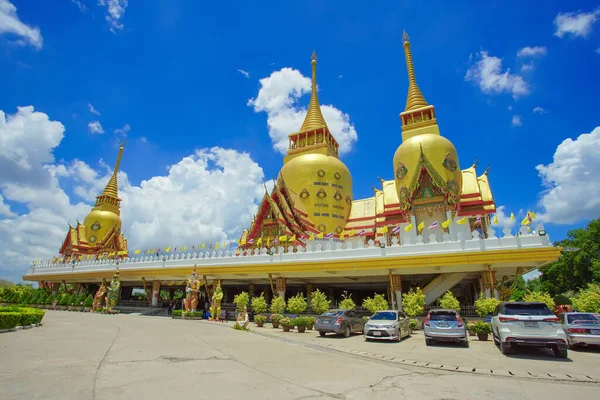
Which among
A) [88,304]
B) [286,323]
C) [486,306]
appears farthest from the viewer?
[88,304]

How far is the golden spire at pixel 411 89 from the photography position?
33625mm

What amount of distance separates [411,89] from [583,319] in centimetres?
2789

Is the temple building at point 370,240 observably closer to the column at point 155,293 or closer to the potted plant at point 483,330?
the column at point 155,293

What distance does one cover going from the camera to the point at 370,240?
25.2 m

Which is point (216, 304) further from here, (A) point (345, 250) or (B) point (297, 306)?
(A) point (345, 250)

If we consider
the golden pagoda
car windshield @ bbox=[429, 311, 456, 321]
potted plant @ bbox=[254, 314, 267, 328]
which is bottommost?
potted plant @ bbox=[254, 314, 267, 328]

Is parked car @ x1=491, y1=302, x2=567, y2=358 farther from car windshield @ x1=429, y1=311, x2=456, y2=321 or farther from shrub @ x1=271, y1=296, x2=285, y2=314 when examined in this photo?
shrub @ x1=271, y1=296, x2=285, y2=314

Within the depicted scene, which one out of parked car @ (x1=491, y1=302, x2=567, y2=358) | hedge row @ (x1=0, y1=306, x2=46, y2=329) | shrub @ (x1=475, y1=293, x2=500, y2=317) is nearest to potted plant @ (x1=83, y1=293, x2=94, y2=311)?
hedge row @ (x1=0, y1=306, x2=46, y2=329)

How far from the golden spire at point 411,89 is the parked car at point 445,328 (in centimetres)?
2492

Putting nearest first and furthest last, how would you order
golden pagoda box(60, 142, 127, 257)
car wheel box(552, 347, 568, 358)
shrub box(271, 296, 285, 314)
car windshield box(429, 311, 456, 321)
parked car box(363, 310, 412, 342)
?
car wheel box(552, 347, 568, 358), car windshield box(429, 311, 456, 321), parked car box(363, 310, 412, 342), shrub box(271, 296, 285, 314), golden pagoda box(60, 142, 127, 257)

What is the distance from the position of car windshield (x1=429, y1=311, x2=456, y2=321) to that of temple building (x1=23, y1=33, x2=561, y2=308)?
573cm

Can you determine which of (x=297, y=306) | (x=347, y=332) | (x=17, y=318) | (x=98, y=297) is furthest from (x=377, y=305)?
(x=98, y=297)

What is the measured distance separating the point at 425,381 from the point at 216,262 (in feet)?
67.9

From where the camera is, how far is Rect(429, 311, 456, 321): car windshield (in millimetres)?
12837
